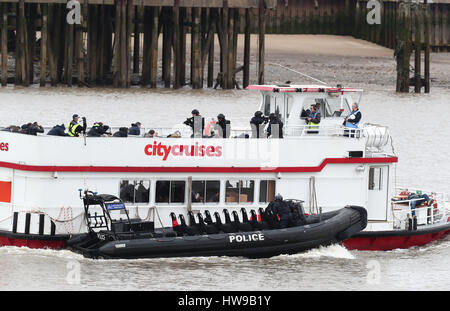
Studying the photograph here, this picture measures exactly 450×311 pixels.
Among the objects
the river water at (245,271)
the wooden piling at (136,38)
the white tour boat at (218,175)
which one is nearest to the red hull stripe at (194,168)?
the white tour boat at (218,175)

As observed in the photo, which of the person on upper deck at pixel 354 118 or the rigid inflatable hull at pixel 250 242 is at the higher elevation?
the person on upper deck at pixel 354 118

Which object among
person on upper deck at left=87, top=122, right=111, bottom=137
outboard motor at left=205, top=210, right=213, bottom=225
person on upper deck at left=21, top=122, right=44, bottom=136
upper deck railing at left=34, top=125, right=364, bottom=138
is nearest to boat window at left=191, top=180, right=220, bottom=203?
outboard motor at left=205, top=210, right=213, bottom=225

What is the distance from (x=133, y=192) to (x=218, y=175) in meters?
2.00

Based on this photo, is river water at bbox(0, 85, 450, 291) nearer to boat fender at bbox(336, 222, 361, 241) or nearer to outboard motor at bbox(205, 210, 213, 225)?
boat fender at bbox(336, 222, 361, 241)

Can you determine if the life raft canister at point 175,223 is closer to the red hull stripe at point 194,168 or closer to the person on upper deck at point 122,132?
the red hull stripe at point 194,168

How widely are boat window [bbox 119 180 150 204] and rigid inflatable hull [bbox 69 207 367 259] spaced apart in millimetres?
1496

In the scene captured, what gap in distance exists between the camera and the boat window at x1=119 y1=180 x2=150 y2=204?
30203mm

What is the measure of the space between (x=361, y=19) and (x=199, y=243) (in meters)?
58.1

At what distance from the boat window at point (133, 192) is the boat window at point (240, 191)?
1.93 m

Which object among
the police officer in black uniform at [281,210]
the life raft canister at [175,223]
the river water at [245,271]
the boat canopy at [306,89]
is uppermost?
the boat canopy at [306,89]

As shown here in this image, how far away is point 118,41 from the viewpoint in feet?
192

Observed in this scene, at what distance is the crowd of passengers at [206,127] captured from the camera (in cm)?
3008
